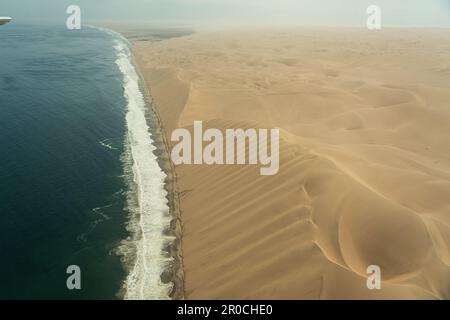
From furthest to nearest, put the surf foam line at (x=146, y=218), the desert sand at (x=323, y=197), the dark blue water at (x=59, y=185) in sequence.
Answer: the dark blue water at (x=59, y=185), the surf foam line at (x=146, y=218), the desert sand at (x=323, y=197)

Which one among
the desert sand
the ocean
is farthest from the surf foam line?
the desert sand

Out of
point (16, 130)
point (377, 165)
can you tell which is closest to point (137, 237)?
point (377, 165)

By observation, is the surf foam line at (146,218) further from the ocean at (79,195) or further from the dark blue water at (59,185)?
the dark blue water at (59,185)

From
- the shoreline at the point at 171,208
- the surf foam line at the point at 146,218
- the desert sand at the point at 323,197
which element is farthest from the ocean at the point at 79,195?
the desert sand at the point at 323,197

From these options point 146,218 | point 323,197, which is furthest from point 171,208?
point 323,197

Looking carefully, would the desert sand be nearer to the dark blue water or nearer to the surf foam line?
the surf foam line

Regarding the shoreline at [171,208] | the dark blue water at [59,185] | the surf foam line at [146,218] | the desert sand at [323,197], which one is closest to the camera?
the desert sand at [323,197]

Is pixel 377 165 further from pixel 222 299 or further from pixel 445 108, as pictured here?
pixel 445 108

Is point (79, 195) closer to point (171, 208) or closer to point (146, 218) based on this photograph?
point (146, 218)

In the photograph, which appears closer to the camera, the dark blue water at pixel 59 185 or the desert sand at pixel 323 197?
the desert sand at pixel 323 197
